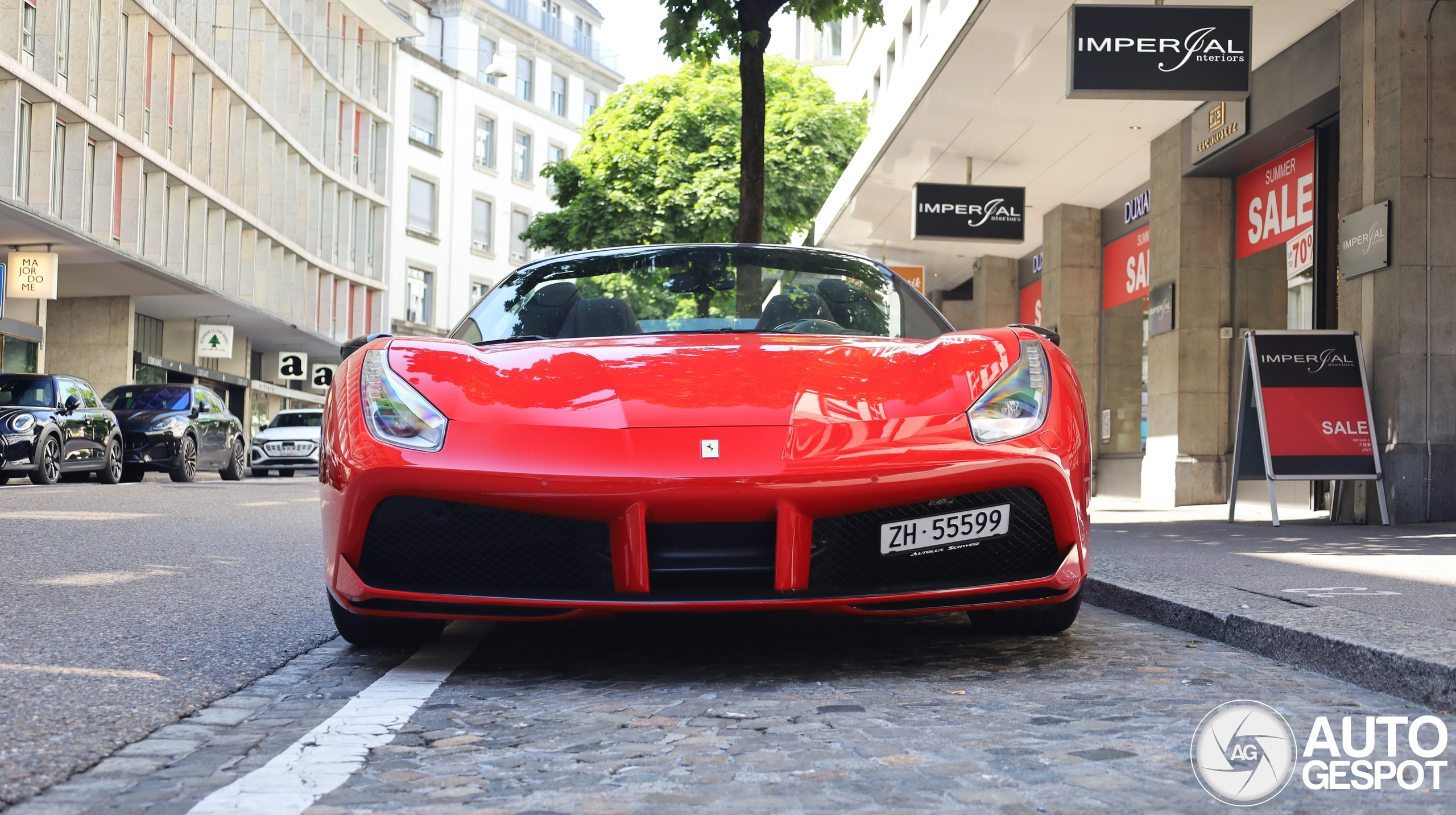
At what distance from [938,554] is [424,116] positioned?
48.4m

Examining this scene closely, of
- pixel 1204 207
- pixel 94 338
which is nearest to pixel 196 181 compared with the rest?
pixel 94 338

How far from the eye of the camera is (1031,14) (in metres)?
11.9

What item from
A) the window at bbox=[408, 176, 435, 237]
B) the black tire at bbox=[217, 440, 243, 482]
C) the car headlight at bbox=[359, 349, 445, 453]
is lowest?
the black tire at bbox=[217, 440, 243, 482]

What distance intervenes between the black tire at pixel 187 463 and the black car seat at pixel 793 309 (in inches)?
732

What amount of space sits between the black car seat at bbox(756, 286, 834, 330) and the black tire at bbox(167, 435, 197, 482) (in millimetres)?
18588

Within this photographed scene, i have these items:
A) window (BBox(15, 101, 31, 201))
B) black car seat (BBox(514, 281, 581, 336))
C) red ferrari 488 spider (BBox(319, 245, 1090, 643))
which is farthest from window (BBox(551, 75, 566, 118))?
red ferrari 488 spider (BBox(319, 245, 1090, 643))

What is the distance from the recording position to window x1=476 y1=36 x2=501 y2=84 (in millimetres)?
52500

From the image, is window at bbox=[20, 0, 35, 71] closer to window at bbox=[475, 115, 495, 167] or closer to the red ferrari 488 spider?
the red ferrari 488 spider

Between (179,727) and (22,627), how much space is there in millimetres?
1864

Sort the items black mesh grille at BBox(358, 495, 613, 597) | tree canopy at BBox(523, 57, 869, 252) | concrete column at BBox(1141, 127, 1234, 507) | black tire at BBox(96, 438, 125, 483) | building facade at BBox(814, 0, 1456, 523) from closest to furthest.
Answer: black mesh grille at BBox(358, 495, 613, 597)
building facade at BBox(814, 0, 1456, 523)
concrete column at BBox(1141, 127, 1234, 507)
black tire at BBox(96, 438, 125, 483)
tree canopy at BBox(523, 57, 869, 252)

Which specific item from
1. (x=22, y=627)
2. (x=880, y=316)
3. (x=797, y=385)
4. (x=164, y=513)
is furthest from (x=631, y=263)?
(x=164, y=513)

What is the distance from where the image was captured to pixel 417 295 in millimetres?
49719

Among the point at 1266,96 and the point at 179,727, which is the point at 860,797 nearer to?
the point at 179,727

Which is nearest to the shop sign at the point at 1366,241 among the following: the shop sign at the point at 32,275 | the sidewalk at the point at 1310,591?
the sidewalk at the point at 1310,591
